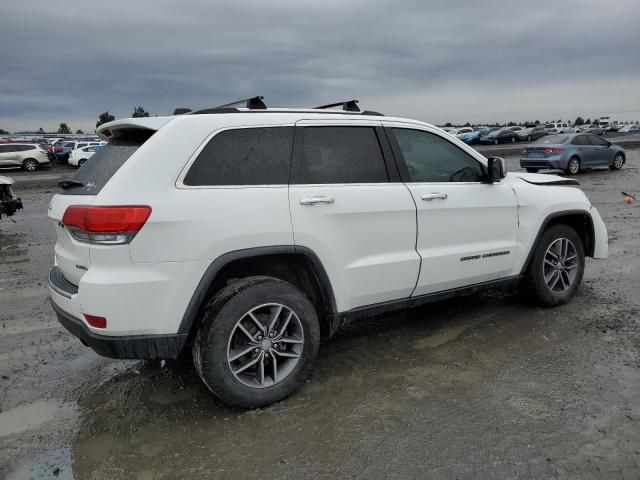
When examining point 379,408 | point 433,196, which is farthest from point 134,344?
point 433,196

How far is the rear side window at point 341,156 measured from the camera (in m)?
3.54

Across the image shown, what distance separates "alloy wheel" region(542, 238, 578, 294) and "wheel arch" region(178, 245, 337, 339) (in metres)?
2.41

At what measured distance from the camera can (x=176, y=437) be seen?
3059 millimetres

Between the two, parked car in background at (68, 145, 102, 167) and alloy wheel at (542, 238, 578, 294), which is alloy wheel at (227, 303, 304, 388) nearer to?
alloy wheel at (542, 238, 578, 294)

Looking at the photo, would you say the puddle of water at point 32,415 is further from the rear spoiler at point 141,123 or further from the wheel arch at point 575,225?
the wheel arch at point 575,225

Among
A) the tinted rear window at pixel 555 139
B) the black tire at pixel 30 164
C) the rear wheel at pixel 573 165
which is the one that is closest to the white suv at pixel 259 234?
the tinted rear window at pixel 555 139

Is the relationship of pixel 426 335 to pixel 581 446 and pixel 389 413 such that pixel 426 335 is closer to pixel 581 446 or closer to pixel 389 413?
pixel 389 413

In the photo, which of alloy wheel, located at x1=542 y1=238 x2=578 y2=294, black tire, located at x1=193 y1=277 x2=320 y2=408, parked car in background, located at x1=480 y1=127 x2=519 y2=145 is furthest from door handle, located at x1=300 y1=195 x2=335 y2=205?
parked car in background, located at x1=480 y1=127 x2=519 y2=145

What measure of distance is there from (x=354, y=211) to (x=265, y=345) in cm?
106

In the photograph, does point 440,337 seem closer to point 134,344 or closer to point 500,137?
point 134,344

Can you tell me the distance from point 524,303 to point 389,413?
8.06 ft

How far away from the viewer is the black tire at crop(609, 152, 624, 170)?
837 inches

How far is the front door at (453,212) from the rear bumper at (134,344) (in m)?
1.86

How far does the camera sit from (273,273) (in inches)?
138
